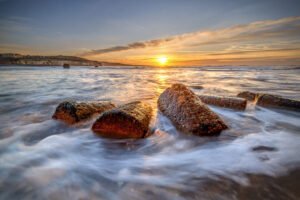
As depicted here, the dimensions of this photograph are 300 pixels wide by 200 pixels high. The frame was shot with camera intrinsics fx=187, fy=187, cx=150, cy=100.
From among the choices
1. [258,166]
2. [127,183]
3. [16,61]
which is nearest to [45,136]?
[127,183]

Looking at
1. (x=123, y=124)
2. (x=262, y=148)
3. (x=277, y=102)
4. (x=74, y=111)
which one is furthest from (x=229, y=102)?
(x=74, y=111)

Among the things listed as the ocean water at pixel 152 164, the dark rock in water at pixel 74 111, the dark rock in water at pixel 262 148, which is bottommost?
the ocean water at pixel 152 164

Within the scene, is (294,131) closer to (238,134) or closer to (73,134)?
(238,134)

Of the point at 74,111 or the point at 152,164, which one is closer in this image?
the point at 152,164

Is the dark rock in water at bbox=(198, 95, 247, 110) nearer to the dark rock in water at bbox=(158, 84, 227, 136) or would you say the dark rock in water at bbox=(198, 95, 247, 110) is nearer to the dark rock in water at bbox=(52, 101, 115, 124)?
the dark rock in water at bbox=(158, 84, 227, 136)

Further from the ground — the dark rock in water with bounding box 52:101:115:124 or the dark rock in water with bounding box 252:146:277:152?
the dark rock in water with bounding box 52:101:115:124

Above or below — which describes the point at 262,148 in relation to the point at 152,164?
above

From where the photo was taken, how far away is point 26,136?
328cm

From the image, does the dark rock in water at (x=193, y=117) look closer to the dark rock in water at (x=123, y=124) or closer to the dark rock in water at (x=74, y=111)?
the dark rock in water at (x=123, y=124)

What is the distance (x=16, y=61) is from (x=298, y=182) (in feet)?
186

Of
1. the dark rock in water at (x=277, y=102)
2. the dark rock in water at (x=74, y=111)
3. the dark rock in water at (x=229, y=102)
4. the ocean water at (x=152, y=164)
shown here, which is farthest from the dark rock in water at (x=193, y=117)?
the dark rock in water at (x=277, y=102)

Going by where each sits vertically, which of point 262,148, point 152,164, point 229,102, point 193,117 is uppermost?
point 193,117

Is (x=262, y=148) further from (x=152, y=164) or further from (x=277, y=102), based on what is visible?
(x=277, y=102)

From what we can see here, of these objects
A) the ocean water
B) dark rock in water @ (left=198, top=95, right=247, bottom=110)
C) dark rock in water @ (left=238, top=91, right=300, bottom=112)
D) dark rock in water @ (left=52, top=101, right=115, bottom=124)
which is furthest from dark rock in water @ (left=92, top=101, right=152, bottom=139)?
dark rock in water @ (left=238, top=91, right=300, bottom=112)
